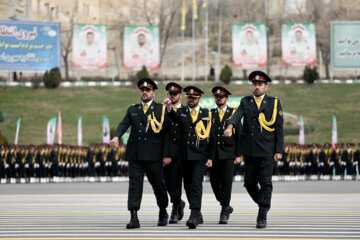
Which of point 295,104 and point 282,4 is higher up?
point 282,4

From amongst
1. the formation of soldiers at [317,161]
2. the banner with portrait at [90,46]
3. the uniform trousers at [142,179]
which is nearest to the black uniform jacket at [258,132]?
the uniform trousers at [142,179]

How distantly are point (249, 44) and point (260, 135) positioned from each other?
1983 inches

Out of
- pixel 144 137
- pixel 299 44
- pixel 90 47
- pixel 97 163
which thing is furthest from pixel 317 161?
pixel 90 47

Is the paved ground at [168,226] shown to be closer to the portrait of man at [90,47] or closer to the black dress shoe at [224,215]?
the black dress shoe at [224,215]

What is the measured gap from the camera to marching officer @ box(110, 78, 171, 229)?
36.0ft

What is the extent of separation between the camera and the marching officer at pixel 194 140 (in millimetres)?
11188

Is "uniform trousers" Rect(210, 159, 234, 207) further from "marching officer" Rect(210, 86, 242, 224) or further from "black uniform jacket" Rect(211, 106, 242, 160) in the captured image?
"black uniform jacket" Rect(211, 106, 242, 160)

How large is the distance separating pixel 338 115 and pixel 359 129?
3.88 metres

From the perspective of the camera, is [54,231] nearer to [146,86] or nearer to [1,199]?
[146,86]

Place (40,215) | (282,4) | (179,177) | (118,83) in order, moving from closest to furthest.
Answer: (179,177) < (40,215) < (118,83) < (282,4)

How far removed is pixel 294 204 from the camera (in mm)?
15000

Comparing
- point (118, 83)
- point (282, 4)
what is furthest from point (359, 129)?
point (282, 4)

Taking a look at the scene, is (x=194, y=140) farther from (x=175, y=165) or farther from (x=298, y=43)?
(x=298, y=43)

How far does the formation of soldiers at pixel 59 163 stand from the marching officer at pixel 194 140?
55.8 ft
